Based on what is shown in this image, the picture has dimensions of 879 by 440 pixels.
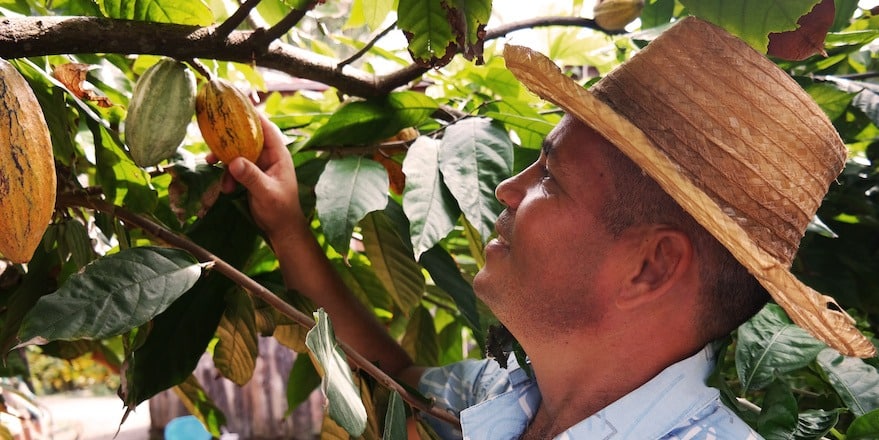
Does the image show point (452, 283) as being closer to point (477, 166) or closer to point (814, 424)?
point (477, 166)

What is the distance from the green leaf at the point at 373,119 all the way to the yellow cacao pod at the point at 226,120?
0.14 m

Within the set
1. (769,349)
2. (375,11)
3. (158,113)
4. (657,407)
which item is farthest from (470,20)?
(769,349)

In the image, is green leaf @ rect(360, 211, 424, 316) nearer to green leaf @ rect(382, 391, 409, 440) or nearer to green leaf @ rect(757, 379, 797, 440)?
green leaf @ rect(382, 391, 409, 440)

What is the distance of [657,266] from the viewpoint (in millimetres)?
971

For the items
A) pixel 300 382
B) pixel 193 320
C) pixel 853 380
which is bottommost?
pixel 300 382

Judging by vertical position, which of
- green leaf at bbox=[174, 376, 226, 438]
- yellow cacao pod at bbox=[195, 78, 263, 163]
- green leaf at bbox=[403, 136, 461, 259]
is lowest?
green leaf at bbox=[174, 376, 226, 438]

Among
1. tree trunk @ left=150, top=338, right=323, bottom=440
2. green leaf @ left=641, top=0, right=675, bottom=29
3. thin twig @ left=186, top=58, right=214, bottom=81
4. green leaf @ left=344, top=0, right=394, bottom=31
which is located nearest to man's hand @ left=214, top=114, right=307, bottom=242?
thin twig @ left=186, top=58, right=214, bottom=81

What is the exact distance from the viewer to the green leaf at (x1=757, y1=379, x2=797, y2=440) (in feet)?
3.19

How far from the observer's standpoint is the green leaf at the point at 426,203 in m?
1.00

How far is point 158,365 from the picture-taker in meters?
1.04

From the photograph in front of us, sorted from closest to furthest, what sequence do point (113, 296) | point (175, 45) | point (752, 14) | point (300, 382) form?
point (752, 14) → point (113, 296) → point (175, 45) → point (300, 382)

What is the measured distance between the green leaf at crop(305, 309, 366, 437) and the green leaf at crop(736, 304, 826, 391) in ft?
1.80

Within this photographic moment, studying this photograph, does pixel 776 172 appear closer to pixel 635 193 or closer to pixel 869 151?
pixel 635 193

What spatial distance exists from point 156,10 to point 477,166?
0.47 metres
